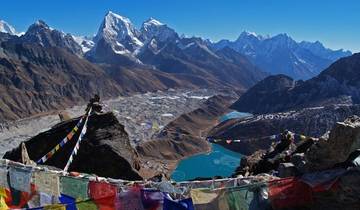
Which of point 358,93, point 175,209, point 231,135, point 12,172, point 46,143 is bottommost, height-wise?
point 175,209

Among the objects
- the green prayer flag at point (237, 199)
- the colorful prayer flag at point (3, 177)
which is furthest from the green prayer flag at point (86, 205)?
the colorful prayer flag at point (3, 177)

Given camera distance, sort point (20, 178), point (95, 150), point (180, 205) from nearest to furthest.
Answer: point (180, 205) → point (20, 178) → point (95, 150)

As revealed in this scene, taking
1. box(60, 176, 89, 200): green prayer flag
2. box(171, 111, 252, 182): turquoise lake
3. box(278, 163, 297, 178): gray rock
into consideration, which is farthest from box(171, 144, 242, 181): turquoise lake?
box(60, 176, 89, 200): green prayer flag

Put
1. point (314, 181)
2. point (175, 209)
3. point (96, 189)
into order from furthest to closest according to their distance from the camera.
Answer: point (96, 189)
point (314, 181)
point (175, 209)

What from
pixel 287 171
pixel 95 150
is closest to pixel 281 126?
pixel 95 150

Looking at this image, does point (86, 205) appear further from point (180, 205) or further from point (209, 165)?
point (209, 165)

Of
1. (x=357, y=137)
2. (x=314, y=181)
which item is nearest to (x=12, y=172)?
(x=314, y=181)

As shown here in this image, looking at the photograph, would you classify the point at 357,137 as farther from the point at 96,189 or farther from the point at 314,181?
the point at 96,189
